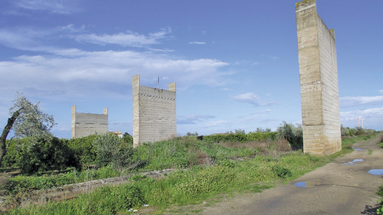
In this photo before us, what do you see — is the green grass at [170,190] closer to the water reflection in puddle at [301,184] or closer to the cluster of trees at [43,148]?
the water reflection in puddle at [301,184]

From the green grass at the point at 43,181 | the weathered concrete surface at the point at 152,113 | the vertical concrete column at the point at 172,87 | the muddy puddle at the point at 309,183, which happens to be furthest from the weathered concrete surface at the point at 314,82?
the vertical concrete column at the point at 172,87

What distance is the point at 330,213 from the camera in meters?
5.50

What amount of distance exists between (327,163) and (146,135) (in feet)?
50.5

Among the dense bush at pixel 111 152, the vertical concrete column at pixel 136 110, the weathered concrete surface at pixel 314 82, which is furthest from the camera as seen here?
the vertical concrete column at pixel 136 110

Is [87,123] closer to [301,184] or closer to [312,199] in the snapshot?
[301,184]

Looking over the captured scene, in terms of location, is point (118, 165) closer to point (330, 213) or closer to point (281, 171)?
point (281, 171)

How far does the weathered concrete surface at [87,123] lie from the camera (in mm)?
31312

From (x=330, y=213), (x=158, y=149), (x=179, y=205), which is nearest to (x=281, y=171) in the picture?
(x=330, y=213)

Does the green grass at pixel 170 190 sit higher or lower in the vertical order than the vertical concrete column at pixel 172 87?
lower

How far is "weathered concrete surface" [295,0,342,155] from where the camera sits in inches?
629

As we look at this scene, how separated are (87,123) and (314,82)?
90.4 ft

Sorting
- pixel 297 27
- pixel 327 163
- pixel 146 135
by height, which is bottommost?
pixel 327 163

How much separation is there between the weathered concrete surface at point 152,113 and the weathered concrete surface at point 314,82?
42.5 feet

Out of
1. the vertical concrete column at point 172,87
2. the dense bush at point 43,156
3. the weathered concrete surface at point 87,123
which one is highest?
the vertical concrete column at point 172,87
